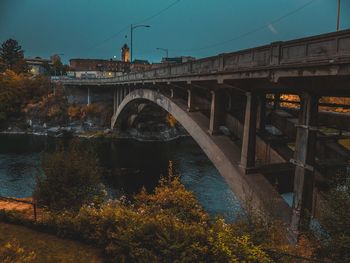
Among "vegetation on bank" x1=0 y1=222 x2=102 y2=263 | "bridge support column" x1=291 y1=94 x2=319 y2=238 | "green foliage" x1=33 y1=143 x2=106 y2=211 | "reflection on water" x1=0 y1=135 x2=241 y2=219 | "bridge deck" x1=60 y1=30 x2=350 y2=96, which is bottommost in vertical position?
"reflection on water" x1=0 y1=135 x2=241 y2=219

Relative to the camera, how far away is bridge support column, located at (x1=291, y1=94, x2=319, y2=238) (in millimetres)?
12156

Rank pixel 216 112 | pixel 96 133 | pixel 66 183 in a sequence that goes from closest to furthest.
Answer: pixel 66 183
pixel 216 112
pixel 96 133

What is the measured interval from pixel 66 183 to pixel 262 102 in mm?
11042

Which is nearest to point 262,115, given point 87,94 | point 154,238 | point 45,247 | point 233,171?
point 233,171

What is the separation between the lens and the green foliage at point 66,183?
51.9ft

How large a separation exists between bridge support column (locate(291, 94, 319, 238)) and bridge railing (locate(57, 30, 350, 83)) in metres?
1.71

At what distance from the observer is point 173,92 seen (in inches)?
1129

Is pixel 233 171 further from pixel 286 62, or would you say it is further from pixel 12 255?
pixel 12 255

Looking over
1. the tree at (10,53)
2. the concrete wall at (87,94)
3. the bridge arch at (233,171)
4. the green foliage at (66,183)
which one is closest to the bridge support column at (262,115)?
the bridge arch at (233,171)

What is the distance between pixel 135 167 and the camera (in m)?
45.2

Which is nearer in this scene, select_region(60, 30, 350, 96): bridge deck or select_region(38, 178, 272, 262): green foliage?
select_region(38, 178, 272, 262): green foliage

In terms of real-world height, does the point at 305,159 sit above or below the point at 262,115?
below

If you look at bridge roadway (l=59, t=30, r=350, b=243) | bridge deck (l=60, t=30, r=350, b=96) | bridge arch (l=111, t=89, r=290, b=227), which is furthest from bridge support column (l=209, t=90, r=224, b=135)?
bridge deck (l=60, t=30, r=350, b=96)

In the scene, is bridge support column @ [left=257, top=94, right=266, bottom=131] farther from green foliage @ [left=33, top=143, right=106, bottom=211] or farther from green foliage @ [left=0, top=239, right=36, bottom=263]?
green foliage @ [left=0, top=239, right=36, bottom=263]
